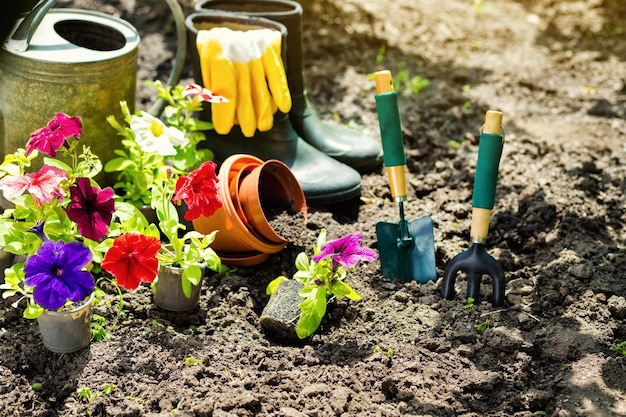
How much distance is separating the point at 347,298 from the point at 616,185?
4.63 ft

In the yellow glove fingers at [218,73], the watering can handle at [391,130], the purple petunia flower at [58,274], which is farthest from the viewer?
the yellow glove fingers at [218,73]

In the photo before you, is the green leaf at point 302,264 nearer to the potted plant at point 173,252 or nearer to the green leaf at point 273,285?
the green leaf at point 273,285

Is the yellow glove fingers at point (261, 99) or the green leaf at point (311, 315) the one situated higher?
the yellow glove fingers at point (261, 99)

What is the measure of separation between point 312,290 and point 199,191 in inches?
17.9

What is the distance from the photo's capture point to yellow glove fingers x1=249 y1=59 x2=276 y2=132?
2822mm

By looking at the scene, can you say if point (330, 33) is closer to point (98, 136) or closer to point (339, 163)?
point (339, 163)

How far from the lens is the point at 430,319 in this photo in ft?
7.82

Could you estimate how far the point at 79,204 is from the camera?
2104 millimetres

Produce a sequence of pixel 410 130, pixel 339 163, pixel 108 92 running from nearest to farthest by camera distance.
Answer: pixel 108 92
pixel 339 163
pixel 410 130

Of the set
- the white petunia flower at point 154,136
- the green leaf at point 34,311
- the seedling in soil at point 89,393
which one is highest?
the white petunia flower at point 154,136

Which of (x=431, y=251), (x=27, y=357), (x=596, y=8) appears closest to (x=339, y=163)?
(x=431, y=251)

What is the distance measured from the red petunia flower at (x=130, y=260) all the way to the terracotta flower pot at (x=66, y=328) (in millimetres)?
164

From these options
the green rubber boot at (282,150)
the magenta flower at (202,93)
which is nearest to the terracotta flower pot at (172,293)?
the magenta flower at (202,93)

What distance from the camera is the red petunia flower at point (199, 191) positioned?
2217 mm
